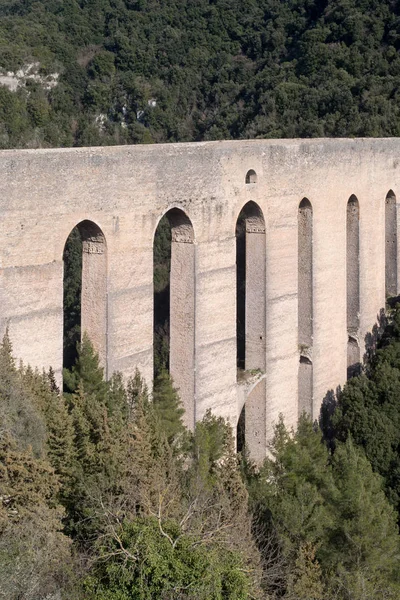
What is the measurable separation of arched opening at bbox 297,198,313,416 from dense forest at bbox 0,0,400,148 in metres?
8.02

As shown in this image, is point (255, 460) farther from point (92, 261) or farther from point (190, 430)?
point (92, 261)

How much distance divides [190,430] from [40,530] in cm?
533

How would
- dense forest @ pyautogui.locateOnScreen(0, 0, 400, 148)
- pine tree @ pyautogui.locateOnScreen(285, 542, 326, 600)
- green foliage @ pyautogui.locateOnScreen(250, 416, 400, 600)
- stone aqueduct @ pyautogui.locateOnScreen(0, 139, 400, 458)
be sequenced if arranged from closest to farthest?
1. pine tree @ pyautogui.locateOnScreen(285, 542, 326, 600)
2. green foliage @ pyautogui.locateOnScreen(250, 416, 400, 600)
3. stone aqueduct @ pyautogui.locateOnScreen(0, 139, 400, 458)
4. dense forest @ pyautogui.locateOnScreen(0, 0, 400, 148)

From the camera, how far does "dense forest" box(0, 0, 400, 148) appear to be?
25.0 metres

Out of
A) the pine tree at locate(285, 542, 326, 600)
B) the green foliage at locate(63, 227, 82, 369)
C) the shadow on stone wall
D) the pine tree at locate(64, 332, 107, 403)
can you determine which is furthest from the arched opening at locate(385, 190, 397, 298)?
the pine tree at locate(285, 542, 326, 600)

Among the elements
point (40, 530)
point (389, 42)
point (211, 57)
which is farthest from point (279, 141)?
point (211, 57)

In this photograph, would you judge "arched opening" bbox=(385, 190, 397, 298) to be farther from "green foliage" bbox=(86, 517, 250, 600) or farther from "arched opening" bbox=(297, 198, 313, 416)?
"green foliage" bbox=(86, 517, 250, 600)

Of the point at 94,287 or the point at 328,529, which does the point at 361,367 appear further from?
the point at 328,529

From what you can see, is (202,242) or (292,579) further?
(202,242)

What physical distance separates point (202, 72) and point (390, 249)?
13.3 metres

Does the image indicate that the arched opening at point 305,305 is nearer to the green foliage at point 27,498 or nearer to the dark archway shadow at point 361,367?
the dark archway shadow at point 361,367

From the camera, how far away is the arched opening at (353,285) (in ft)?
56.6

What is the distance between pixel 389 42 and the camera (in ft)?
90.9

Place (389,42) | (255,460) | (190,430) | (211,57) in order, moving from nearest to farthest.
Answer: (190,430)
(255,460)
(389,42)
(211,57)
